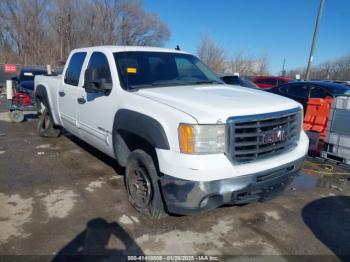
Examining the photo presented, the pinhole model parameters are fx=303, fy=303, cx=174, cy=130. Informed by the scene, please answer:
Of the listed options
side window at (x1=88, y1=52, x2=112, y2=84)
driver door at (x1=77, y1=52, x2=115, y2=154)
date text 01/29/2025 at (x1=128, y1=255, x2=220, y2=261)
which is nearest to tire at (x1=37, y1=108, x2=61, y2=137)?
driver door at (x1=77, y1=52, x2=115, y2=154)

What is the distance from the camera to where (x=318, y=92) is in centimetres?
898

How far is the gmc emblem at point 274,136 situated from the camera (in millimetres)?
3096

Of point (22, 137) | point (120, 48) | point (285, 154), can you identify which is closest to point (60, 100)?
point (120, 48)

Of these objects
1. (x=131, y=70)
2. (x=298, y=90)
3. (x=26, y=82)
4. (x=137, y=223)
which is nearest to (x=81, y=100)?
(x=131, y=70)

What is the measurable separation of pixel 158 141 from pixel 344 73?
53.4 metres

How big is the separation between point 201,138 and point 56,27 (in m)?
43.6

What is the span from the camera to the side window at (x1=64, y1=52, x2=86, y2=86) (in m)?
5.08

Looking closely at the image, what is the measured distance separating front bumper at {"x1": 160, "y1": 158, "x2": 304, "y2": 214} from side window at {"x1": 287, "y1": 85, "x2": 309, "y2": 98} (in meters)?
6.78

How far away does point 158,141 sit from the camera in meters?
3.04

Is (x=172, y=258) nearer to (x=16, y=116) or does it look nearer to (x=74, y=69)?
(x=74, y=69)

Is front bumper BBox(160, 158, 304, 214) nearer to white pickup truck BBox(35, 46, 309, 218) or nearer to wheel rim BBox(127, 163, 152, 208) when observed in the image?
white pickup truck BBox(35, 46, 309, 218)

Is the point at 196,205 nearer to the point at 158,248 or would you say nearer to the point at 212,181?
the point at 212,181

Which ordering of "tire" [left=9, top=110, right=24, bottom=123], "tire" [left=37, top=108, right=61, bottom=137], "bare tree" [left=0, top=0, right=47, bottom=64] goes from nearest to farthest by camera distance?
"tire" [left=37, top=108, right=61, bottom=137]
"tire" [left=9, top=110, right=24, bottom=123]
"bare tree" [left=0, top=0, right=47, bottom=64]

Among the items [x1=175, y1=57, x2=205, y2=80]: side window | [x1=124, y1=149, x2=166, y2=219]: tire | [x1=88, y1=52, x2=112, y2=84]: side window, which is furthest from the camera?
[x1=175, y1=57, x2=205, y2=80]: side window
